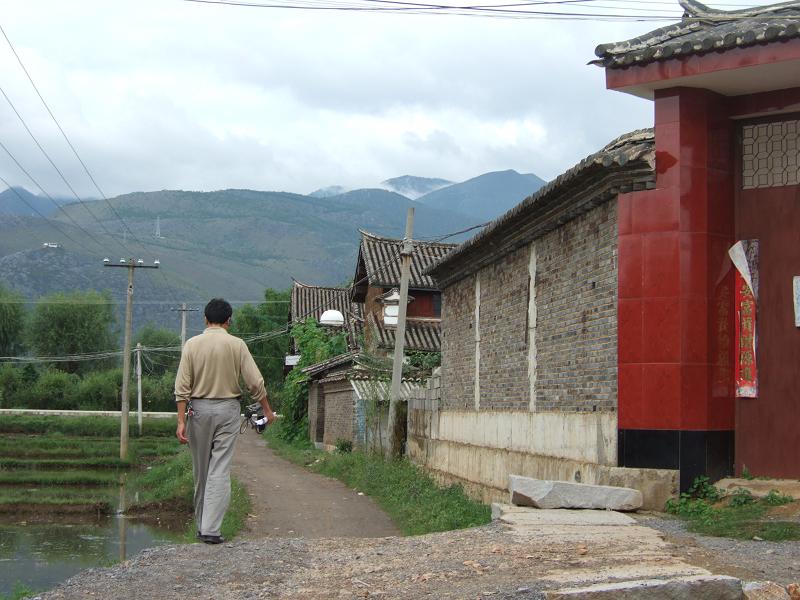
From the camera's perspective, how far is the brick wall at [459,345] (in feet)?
58.3

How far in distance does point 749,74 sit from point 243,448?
32.7 metres

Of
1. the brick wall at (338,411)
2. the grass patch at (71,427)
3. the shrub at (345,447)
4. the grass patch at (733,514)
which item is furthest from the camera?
the grass patch at (71,427)

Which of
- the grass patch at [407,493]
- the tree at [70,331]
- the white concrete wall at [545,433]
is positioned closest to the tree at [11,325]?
the tree at [70,331]

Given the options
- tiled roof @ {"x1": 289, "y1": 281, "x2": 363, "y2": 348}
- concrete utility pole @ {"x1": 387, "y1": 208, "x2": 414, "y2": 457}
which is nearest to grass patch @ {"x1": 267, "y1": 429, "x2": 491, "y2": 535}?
concrete utility pole @ {"x1": 387, "y1": 208, "x2": 414, "y2": 457}

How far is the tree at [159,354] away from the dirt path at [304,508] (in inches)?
2235

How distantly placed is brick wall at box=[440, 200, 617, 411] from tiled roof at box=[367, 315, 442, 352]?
15398 mm

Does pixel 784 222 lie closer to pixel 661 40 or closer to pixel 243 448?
pixel 661 40

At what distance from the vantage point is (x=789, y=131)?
33.5 feet

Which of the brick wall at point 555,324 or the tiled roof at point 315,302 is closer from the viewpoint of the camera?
the brick wall at point 555,324

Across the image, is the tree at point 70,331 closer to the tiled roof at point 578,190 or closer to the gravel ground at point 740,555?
the tiled roof at point 578,190

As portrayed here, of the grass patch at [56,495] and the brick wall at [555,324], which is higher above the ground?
the brick wall at [555,324]

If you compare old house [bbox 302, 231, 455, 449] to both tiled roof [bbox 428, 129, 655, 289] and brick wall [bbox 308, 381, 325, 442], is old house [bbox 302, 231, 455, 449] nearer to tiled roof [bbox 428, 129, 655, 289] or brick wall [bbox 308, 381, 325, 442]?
brick wall [bbox 308, 381, 325, 442]

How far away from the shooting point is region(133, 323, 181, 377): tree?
87.4 meters

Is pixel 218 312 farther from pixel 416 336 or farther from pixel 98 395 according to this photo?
pixel 98 395
